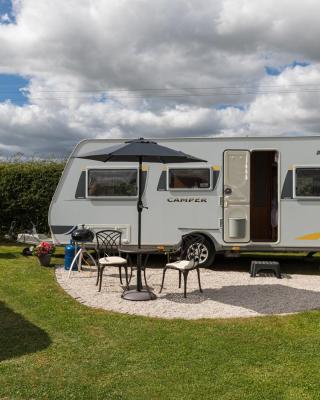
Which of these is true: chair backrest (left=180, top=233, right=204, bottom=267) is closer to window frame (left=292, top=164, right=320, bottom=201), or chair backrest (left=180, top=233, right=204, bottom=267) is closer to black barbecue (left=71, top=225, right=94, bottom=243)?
black barbecue (left=71, top=225, right=94, bottom=243)

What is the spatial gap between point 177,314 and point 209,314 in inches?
16.8

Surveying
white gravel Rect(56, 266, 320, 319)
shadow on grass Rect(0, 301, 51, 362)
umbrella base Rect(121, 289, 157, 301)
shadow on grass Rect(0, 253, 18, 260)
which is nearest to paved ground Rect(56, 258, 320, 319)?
white gravel Rect(56, 266, 320, 319)

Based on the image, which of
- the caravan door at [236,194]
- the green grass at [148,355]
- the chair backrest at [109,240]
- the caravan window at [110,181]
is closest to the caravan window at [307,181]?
the caravan door at [236,194]

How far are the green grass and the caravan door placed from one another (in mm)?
3162

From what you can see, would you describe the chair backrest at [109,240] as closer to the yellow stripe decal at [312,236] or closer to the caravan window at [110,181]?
the caravan window at [110,181]

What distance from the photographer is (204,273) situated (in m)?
8.77

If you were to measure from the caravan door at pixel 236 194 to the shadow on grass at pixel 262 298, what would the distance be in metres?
1.57

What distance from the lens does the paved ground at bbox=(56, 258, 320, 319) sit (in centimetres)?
607

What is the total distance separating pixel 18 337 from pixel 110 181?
16.3ft

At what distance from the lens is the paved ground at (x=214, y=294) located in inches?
239

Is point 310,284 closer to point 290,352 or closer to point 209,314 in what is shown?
point 209,314

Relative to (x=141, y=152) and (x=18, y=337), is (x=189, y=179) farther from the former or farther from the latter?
(x=18, y=337)

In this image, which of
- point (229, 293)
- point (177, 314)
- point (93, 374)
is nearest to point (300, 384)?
point (93, 374)

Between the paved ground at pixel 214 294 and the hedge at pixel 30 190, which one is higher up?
the hedge at pixel 30 190
